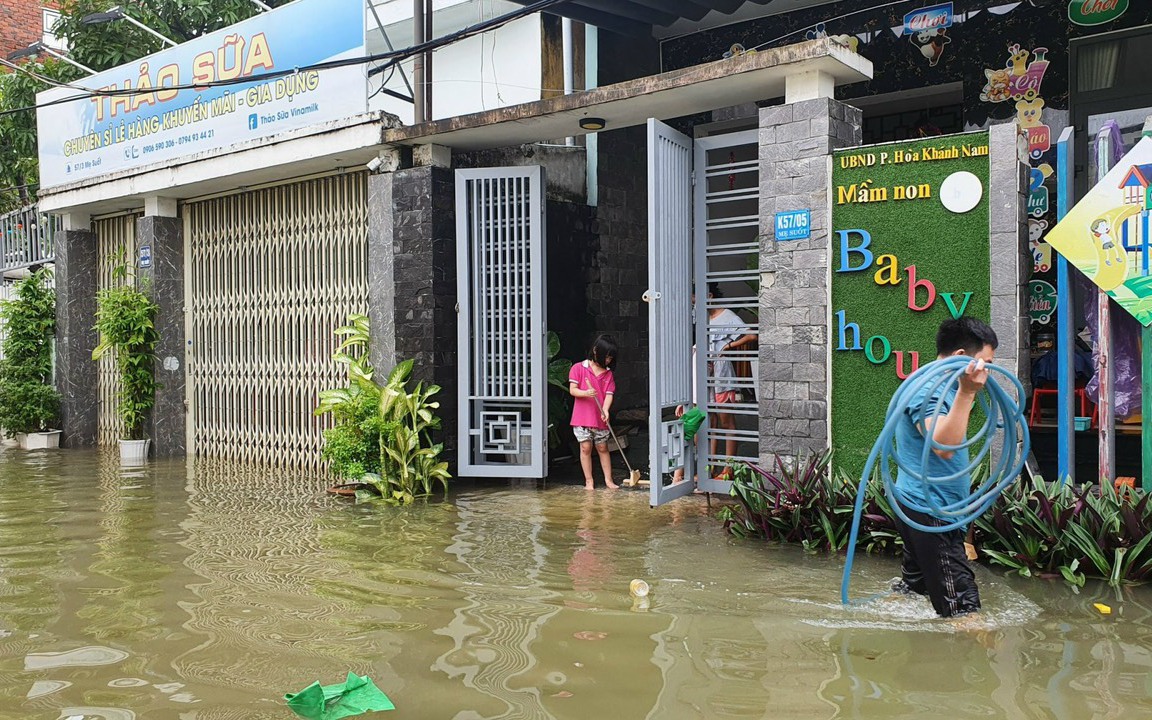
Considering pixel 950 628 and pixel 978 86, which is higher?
pixel 978 86

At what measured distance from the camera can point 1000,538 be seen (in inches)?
206

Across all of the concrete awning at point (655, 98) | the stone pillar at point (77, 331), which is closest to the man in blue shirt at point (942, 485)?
the concrete awning at point (655, 98)

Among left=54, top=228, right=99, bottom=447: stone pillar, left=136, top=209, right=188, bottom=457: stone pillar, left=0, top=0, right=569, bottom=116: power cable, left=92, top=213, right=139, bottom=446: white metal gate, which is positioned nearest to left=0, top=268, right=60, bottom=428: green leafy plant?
left=54, top=228, right=99, bottom=447: stone pillar

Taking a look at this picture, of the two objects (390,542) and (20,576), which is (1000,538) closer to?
(390,542)

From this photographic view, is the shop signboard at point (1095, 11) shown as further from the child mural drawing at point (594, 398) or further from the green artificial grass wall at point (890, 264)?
the child mural drawing at point (594, 398)

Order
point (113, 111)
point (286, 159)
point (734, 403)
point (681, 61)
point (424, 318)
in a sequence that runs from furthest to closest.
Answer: point (113, 111) → point (681, 61) → point (286, 159) → point (424, 318) → point (734, 403)

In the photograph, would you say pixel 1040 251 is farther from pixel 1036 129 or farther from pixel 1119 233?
pixel 1119 233

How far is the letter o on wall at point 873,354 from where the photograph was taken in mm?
6090

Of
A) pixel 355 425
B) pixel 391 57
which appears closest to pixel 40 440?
pixel 355 425

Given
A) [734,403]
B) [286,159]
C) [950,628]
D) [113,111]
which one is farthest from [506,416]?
[113,111]

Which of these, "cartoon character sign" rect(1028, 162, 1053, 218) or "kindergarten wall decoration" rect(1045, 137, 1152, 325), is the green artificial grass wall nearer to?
"kindergarten wall decoration" rect(1045, 137, 1152, 325)

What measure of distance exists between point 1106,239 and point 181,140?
8.29m

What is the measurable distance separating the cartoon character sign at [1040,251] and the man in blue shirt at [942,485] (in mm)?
4133

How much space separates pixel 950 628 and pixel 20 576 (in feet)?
15.4
